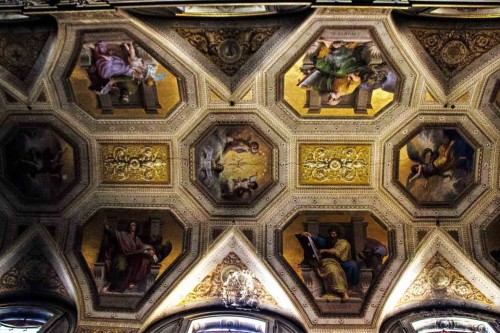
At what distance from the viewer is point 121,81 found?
40.4ft

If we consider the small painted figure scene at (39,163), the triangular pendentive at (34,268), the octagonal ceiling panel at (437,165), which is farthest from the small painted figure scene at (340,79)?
the triangular pendentive at (34,268)

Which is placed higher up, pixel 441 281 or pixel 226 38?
pixel 226 38

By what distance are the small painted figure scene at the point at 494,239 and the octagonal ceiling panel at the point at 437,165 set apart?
29.8 inches

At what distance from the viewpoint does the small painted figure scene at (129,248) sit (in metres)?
13.0

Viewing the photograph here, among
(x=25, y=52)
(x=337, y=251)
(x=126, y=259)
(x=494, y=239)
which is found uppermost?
(x=25, y=52)

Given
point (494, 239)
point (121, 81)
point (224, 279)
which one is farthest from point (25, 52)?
point (494, 239)

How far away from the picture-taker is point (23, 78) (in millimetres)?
12258

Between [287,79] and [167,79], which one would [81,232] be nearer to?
[167,79]

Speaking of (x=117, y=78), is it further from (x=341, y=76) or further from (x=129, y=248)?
(x=341, y=76)

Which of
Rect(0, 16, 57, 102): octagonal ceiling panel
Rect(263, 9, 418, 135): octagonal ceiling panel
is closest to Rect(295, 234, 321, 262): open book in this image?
Rect(263, 9, 418, 135): octagonal ceiling panel

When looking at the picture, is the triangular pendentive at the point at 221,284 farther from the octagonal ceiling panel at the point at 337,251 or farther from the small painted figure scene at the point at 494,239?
the small painted figure scene at the point at 494,239

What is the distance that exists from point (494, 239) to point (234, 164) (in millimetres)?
6700

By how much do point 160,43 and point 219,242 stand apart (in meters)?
5.07

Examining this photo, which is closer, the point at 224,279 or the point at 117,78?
the point at 117,78
